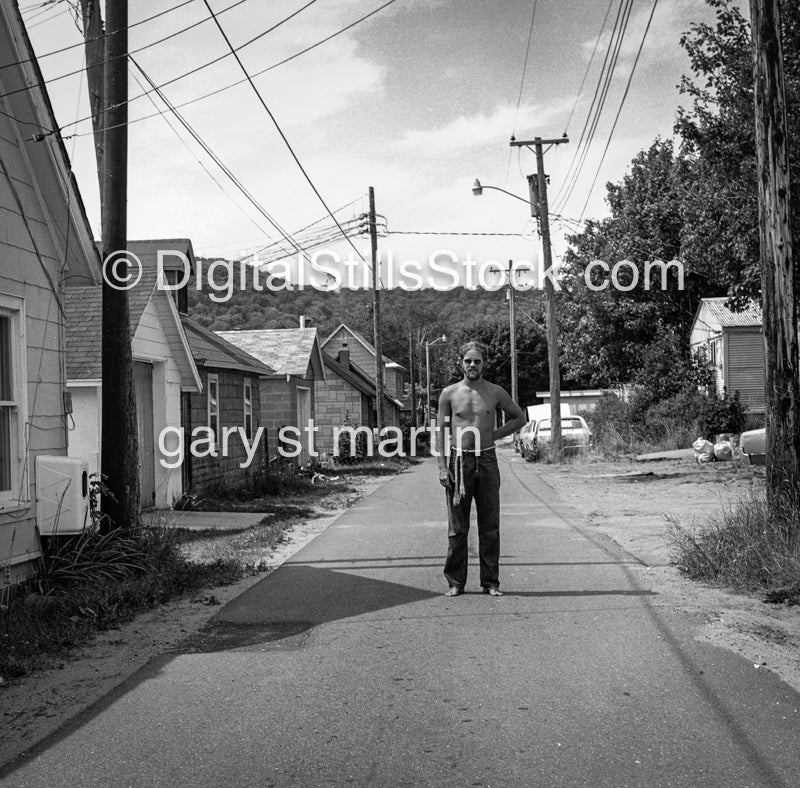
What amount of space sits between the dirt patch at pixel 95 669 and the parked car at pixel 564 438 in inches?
1025

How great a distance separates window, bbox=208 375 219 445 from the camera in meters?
19.7

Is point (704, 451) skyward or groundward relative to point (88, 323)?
groundward

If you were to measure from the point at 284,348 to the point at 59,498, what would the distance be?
21881mm

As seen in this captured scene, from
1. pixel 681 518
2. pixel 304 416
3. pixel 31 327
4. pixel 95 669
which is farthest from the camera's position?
pixel 304 416

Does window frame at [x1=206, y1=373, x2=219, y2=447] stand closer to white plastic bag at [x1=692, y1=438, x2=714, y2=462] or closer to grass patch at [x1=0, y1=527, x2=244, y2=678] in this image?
grass patch at [x1=0, y1=527, x2=244, y2=678]

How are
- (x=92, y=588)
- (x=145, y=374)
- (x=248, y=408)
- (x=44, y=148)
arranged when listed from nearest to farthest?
(x=92, y=588)
(x=44, y=148)
(x=145, y=374)
(x=248, y=408)

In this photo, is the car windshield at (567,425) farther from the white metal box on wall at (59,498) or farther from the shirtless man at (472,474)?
the white metal box on wall at (59,498)

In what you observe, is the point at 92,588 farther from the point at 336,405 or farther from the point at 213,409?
the point at 336,405

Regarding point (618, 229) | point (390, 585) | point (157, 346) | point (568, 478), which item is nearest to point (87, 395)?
point (157, 346)

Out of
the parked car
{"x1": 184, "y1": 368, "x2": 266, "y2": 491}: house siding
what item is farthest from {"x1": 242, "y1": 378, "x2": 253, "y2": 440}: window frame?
the parked car

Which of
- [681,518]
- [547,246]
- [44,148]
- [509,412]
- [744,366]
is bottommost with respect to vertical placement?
[681,518]

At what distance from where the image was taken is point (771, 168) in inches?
370

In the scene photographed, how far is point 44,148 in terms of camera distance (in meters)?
9.01

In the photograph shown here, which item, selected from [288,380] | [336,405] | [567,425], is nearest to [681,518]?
[288,380]
